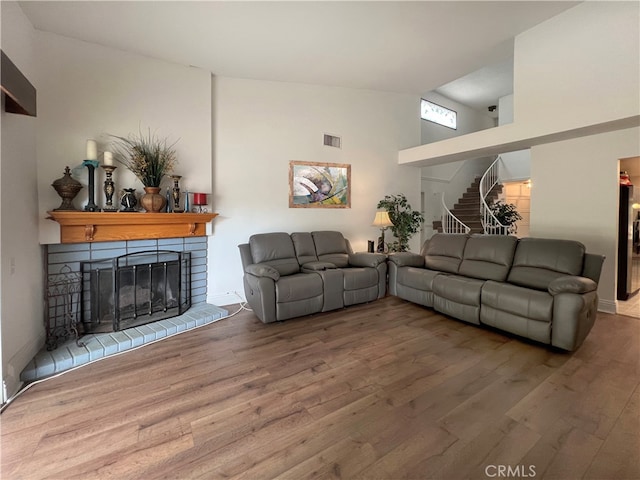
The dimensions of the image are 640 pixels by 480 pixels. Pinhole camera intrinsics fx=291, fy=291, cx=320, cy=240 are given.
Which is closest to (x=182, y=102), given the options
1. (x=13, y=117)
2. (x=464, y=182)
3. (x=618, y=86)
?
(x=13, y=117)

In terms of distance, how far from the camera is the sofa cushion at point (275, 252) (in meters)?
3.87

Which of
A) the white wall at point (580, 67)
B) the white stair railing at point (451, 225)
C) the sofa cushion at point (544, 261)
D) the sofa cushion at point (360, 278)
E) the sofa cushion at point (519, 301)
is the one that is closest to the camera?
the sofa cushion at point (519, 301)

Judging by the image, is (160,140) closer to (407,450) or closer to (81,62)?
(81,62)

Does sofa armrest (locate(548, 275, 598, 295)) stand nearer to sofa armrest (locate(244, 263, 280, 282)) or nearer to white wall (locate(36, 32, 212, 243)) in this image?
sofa armrest (locate(244, 263, 280, 282))

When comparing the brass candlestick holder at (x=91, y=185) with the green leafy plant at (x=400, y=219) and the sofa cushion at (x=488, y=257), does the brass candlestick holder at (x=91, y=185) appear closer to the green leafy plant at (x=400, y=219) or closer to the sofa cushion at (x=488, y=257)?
the green leafy plant at (x=400, y=219)

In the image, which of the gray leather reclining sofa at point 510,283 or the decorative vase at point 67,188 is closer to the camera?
the gray leather reclining sofa at point 510,283

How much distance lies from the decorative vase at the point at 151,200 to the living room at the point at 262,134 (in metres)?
0.34

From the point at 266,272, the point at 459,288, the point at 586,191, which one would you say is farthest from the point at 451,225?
the point at 266,272

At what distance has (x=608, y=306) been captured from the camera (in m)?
3.80

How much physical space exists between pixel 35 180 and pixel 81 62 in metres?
1.32

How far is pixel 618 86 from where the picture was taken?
3145 mm

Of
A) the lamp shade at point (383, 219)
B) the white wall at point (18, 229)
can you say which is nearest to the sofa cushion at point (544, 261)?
the lamp shade at point (383, 219)

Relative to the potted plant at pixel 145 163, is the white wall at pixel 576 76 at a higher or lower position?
higher

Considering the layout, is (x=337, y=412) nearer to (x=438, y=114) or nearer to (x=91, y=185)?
(x=91, y=185)
